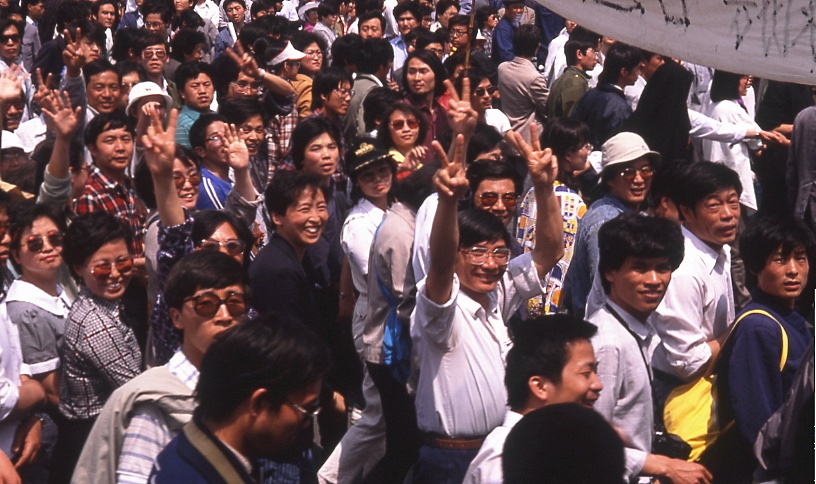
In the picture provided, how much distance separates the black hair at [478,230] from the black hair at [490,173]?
1.08m

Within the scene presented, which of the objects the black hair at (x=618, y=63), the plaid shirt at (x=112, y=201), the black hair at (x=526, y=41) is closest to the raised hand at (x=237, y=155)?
the plaid shirt at (x=112, y=201)

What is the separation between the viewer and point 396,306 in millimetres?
4848

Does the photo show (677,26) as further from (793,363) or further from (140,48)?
(140,48)

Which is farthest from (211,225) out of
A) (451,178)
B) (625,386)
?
(625,386)

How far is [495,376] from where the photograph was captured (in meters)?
4.14

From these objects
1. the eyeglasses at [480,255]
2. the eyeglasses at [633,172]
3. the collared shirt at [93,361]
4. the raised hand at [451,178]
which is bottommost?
the collared shirt at [93,361]

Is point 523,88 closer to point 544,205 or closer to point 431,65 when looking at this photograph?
point 431,65

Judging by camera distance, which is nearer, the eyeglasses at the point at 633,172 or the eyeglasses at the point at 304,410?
the eyeglasses at the point at 304,410

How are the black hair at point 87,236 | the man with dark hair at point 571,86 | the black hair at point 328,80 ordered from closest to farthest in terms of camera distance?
the black hair at point 87,236 → the black hair at point 328,80 → the man with dark hair at point 571,86

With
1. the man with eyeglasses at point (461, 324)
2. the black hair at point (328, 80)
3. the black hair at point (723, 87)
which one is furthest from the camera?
the black hair at point (723, 87)

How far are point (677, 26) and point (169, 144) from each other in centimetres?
206

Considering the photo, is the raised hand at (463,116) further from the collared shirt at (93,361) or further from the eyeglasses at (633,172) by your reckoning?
the eyeglasses at (633,172)

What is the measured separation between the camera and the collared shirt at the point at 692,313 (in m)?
4.37

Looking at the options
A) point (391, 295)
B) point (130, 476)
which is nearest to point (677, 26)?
point (130, 476)
